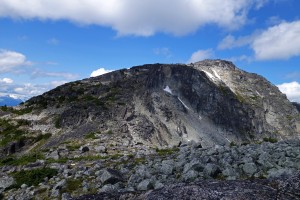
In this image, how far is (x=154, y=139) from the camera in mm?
65125

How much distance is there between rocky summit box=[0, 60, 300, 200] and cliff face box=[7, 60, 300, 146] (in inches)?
12.9

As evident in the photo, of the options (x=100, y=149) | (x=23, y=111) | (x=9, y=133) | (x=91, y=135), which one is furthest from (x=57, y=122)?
(x=100, y=149)

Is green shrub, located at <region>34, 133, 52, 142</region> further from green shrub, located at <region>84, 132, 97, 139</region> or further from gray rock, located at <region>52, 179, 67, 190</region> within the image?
gray rock, located at <region>52, 179, 67, 190</region>

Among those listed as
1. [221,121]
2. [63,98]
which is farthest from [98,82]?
[221,121]

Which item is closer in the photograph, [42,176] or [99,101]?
[42,176]

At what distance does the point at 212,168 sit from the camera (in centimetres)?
2491

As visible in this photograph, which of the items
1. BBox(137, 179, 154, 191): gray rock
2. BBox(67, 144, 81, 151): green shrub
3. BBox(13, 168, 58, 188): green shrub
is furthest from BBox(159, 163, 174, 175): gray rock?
BBox(67, 144, 81, 151): green shrub

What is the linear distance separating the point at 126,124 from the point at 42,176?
34.8m

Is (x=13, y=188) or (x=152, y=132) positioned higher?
(x=152, y=132)

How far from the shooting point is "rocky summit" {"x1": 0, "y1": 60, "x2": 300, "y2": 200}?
23422 mm

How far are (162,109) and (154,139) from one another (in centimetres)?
1870

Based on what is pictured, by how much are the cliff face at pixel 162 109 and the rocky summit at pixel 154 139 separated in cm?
33

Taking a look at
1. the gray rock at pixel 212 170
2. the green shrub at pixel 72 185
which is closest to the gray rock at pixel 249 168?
the gray rock at pixel 212 170

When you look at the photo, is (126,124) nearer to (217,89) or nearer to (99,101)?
(99,101)
